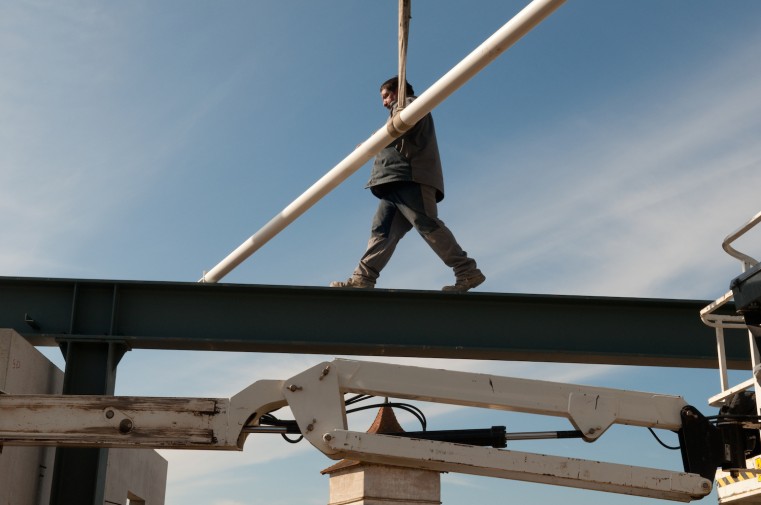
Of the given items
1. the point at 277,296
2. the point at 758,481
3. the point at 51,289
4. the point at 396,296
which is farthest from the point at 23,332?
the point at 758,481

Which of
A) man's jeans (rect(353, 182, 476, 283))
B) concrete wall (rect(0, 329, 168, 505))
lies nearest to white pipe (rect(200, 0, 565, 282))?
man's jeans (rect(353, 182, 476, 283))

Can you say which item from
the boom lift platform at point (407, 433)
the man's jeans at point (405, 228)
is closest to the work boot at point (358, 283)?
the man's jeans at point (405, 228)

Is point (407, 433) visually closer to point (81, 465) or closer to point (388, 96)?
point (81, 465)

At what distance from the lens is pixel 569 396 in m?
5.55

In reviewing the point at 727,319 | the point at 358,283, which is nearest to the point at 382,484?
the point at 358,283

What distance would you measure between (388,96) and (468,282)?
83.1 inches

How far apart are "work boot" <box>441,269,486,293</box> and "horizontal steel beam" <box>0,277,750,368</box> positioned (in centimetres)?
17

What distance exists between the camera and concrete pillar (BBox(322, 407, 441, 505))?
11.4 m

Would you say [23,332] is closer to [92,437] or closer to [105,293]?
[105,293]

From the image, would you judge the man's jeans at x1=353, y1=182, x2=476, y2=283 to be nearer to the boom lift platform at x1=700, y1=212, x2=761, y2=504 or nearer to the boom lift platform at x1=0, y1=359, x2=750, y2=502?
the boom lift platform at x1=700, y1=212, x2=761, y2=504

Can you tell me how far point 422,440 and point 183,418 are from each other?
4.25ft

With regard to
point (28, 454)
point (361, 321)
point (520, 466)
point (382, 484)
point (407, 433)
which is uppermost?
point (361, 321)

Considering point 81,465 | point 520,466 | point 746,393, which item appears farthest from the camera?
point 81,465

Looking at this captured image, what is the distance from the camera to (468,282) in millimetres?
9516
